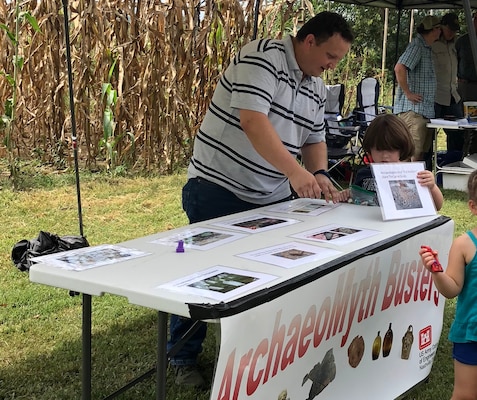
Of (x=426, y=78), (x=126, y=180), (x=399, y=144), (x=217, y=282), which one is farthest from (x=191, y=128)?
(x=217, y=282)

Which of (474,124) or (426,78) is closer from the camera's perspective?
(474,124)

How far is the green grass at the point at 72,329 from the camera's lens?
10.1ft

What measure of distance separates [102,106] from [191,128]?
113 centimetres

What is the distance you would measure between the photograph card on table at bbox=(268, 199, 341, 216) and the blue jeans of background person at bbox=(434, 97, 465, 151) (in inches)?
Result: 210

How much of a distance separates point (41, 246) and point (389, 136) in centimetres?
283

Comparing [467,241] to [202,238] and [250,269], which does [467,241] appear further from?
[202,238]

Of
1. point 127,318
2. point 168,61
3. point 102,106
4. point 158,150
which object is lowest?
point 127,318

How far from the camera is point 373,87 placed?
9016 millimetres

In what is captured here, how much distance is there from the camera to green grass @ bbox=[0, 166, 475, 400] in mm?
3076

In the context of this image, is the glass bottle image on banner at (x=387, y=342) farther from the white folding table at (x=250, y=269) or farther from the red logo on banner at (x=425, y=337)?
the red logo on banner at (x=425, y=337)

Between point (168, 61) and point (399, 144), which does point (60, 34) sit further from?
point (399, 144)

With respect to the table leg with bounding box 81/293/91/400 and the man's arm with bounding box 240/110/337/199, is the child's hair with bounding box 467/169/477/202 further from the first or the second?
the table leg with bounding box 81/293/91/400

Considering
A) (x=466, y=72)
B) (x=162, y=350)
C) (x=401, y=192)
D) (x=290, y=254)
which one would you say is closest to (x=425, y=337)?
(x=401, y=192)

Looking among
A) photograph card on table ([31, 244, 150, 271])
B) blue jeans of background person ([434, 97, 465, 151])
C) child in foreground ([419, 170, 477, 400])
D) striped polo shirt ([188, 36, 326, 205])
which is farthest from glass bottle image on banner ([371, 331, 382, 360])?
blue jeans of background person ([434, 97, 465, 151])
